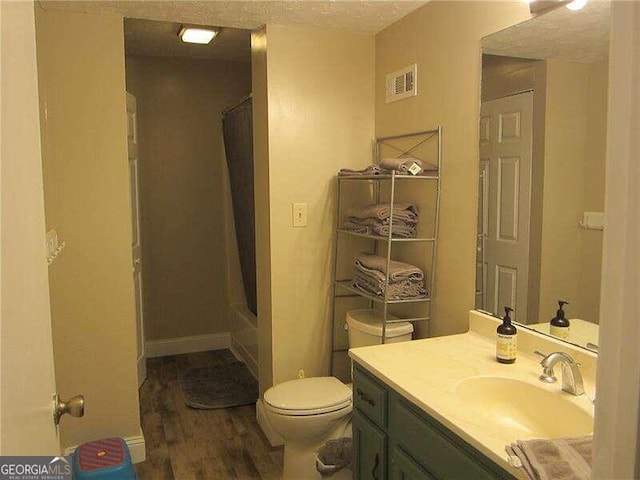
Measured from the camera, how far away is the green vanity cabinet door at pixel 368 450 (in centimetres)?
176

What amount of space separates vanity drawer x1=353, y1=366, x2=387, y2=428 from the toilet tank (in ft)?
1.80

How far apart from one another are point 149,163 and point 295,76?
1816 mm

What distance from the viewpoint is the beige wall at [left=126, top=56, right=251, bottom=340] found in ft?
13.3

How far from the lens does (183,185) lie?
165 inches

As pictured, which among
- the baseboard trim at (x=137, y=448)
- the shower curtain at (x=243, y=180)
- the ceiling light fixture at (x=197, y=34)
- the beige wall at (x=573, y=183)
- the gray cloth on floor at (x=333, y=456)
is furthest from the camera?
the shower curtain at (x=243, y=180)

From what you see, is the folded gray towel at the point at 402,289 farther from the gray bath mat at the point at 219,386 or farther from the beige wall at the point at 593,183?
the gray bath mat at the point at 219,386

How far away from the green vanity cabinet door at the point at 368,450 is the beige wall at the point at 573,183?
72 cm

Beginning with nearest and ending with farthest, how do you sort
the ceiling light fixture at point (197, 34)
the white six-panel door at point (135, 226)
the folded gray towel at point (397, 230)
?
the folded gray towel at point (397, 230)
the ceiling light fixture at point (197, 34)
the white six-panel door at point (135, 226)

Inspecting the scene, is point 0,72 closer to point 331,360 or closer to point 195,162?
point 331,360

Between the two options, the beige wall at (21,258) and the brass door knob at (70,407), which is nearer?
the beige wall at (21,258)

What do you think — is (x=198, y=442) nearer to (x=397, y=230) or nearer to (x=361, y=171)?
(x=397, y=230)

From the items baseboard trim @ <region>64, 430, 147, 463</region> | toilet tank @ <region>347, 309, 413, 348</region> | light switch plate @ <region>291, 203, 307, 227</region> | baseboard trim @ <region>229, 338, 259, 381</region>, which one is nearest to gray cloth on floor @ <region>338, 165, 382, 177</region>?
light switch plate @ <region>291, 203, 307, 227</region>

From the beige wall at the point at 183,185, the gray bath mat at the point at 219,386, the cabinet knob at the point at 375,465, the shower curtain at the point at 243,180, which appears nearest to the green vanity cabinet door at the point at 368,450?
the cabinet knob at the point at 375,465

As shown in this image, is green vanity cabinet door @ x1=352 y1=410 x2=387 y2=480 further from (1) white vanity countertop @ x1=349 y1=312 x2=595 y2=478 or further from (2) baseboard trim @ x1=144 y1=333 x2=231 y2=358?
(2) baseboard trim @ x1=144 y1=333 x2=231 y2=358
